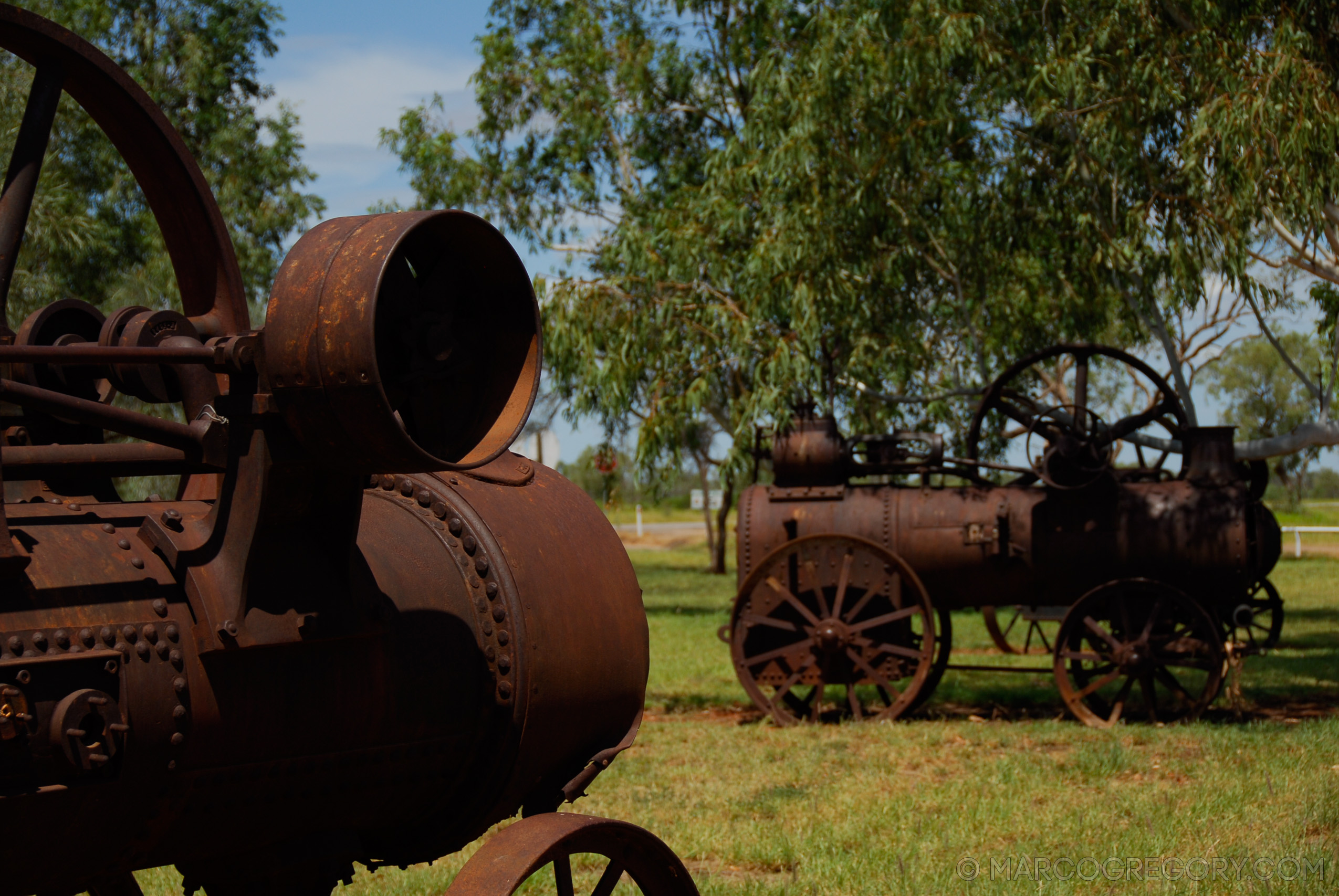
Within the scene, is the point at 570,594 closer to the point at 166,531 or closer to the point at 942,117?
the point at 166,531

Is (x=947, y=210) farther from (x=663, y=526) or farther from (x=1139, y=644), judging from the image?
(x=663, y=526)

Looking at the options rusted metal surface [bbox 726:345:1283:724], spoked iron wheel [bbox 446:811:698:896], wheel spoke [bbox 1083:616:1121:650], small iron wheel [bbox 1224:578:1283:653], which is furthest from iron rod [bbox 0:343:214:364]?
small iron wheel [bbox 1224:578:1283:653]

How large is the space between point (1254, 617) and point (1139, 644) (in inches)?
135

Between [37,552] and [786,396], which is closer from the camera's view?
[37,552]

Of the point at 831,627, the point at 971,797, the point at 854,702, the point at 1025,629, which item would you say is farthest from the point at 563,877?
the point at 1025,629

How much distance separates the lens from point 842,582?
10016 mm

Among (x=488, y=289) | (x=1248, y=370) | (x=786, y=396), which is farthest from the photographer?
(x=1248, y=370)

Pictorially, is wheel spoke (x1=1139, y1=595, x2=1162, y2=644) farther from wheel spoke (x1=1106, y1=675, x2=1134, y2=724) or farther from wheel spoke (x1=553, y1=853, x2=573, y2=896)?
wheel spoke (x1=553, y1=853, x2=573, y2=896)

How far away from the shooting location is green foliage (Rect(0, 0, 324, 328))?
18.2 metres

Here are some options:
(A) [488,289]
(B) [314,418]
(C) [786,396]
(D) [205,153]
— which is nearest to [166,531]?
(B) [314,418]

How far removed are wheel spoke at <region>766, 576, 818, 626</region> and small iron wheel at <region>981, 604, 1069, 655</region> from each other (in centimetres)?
164

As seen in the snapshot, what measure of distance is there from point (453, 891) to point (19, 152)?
2.02 m

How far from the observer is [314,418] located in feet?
9.33

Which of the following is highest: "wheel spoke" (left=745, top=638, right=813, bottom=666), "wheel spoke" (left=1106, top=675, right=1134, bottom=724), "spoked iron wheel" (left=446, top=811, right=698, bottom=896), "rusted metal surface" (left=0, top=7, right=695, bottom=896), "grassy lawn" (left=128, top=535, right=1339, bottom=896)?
"rusted metal surface" (left=0, top=7, right=695, bottom=896)
